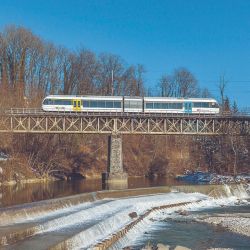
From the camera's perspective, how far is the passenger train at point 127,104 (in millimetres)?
52625

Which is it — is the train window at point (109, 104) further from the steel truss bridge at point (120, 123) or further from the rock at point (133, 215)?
the rock at point (133, 215)

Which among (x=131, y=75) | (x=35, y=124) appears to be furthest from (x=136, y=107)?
(x=131, y=75)

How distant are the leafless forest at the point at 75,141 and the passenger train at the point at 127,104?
5999 mm

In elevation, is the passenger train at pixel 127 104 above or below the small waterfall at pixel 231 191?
above

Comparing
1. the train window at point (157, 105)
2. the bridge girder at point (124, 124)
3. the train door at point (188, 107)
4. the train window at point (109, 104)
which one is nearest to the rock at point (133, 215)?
the bridge girder at point (124, 124)

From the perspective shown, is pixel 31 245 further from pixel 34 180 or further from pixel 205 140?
pixel 205 140

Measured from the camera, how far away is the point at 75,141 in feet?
202

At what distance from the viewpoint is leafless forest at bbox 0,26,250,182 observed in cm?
5403

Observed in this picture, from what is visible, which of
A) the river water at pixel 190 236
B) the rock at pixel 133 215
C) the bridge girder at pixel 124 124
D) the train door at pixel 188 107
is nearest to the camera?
the river water at pixel 190 236

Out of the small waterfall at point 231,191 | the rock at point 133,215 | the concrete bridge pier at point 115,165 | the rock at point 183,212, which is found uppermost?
the concrete bridge pier at point 115,165

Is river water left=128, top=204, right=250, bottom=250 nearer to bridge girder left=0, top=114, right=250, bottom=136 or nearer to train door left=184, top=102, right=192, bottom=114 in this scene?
bridge girder left=0, top=114, right=250, bottom=136

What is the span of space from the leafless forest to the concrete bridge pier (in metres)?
8.11

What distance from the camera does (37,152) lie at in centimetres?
5453

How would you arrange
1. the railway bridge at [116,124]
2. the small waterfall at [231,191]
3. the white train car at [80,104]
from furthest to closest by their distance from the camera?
the white train car at [80,104]
the railway bridge at [116,124]
the small waterfall at [231,191]
